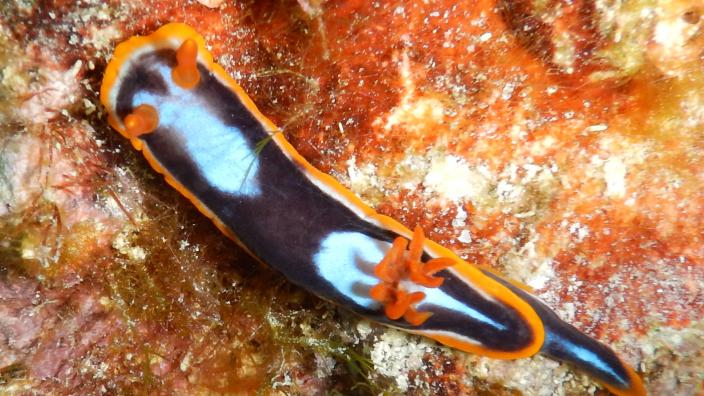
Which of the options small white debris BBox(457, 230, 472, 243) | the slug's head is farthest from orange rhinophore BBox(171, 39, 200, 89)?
small white debris BBox(457, 230, 472, 243)

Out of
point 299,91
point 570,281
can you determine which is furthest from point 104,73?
point 570,281

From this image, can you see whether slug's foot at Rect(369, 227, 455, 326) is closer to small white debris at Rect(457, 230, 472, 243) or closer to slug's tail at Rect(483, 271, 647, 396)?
small white debris at Rect(457, 230, 472, 243)

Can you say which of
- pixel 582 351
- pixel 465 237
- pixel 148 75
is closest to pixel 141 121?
pixel 148 75

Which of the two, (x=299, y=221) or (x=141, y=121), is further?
(x=299, y=221)

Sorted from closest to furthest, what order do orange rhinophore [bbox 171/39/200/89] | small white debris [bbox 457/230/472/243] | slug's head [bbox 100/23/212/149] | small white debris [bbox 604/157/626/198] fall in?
1. orange rhinophore [bbox 171/39/200/89]
2. slug's head [bbox 100/23/212/149]
3. small white debris [bbox 604/157/626/198]
4. small white debris [bbox 457/230/472/243]

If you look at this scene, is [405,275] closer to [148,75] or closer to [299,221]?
[299,221]

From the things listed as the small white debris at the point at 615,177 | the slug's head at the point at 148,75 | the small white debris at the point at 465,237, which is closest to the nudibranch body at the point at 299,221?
the slug's head at the point at 148,75
